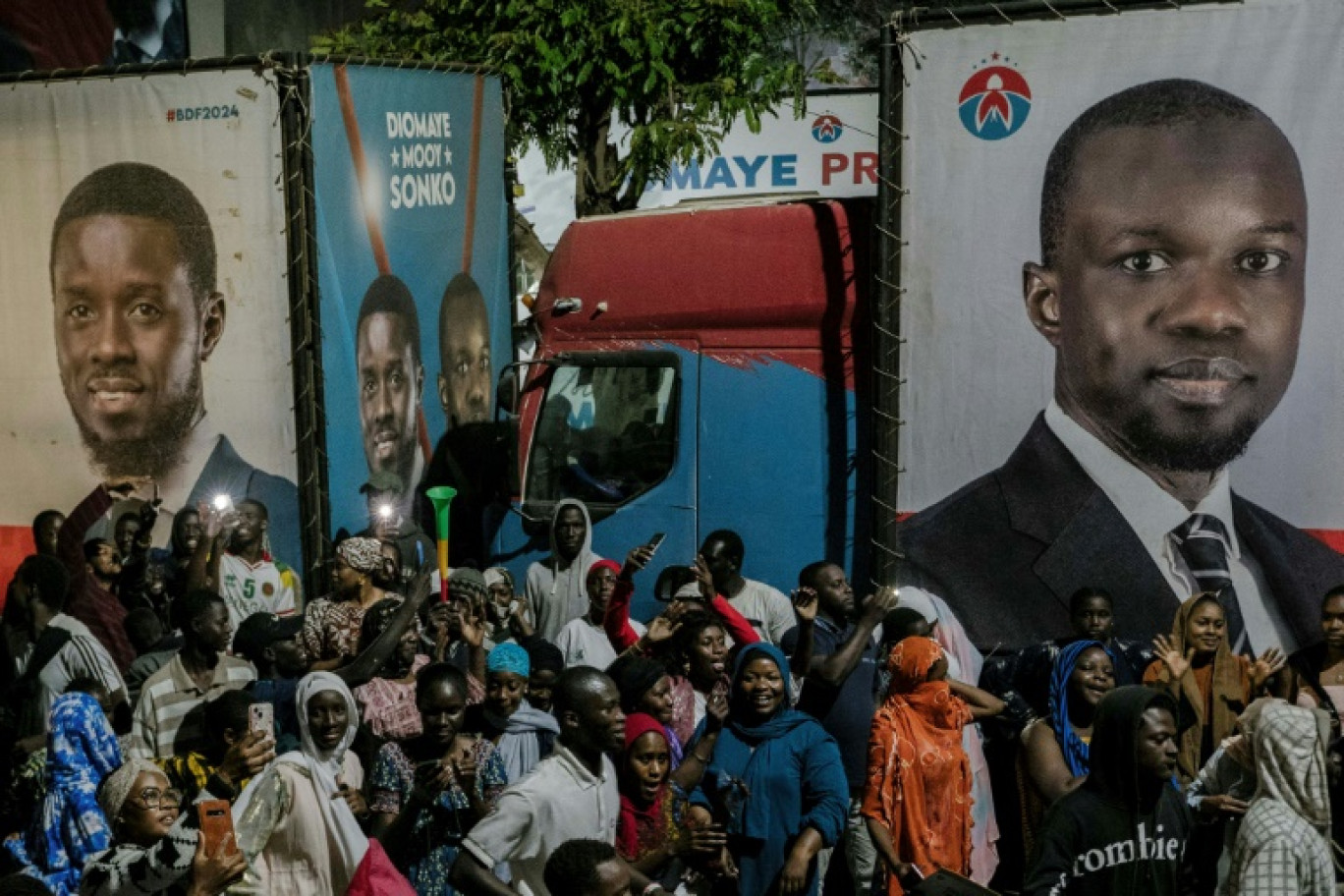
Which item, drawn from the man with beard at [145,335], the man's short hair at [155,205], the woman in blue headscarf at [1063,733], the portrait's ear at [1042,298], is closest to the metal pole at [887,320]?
the portrait's ear at [1042,298]

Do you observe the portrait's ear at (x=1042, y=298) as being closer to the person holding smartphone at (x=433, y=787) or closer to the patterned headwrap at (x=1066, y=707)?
the patterned headwrap at (x=1066, y=707)

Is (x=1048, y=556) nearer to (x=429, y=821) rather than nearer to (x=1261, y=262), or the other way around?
(x=1261, y=262)

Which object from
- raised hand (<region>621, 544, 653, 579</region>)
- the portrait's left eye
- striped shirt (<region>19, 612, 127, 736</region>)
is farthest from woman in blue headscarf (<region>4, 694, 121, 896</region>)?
the portrait's left eye

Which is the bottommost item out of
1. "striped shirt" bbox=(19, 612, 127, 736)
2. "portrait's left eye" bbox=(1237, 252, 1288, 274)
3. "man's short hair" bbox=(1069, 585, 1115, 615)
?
"striped shirt" bbox=(19, 612, 127, 736)

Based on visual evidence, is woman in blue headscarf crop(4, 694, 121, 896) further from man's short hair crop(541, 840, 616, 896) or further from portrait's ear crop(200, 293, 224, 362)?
portrait's ear crop(200, 293, 224, 362)

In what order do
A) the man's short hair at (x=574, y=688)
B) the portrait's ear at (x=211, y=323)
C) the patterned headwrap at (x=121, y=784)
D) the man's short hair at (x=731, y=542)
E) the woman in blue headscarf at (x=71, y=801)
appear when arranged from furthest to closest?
the portrait's ear at (x=211, y=323) < the man's short hair at (x=731, y=542) < the woman in blue headscarf at (x=71, y=801) < the man's short hair at (x=574, y=688) < the patterned headwrap at (x=121, y=784)

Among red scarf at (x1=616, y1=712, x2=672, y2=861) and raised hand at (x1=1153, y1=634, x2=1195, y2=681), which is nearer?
red scarf at (x1=616, y1=712, x2=672, y2=861)

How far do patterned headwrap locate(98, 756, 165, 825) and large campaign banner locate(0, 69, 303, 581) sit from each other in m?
4.57

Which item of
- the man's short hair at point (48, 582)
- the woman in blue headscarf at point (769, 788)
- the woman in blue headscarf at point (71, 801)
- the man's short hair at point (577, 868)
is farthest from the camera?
the man's short hair at point (48, 582)

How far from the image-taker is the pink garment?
7.63 m

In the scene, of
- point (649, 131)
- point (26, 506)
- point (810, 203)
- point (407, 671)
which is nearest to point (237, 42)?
point (649, 131)

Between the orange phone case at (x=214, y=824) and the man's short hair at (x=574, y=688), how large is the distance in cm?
106

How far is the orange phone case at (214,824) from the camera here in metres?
5.41

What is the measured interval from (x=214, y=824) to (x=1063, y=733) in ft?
10.5
